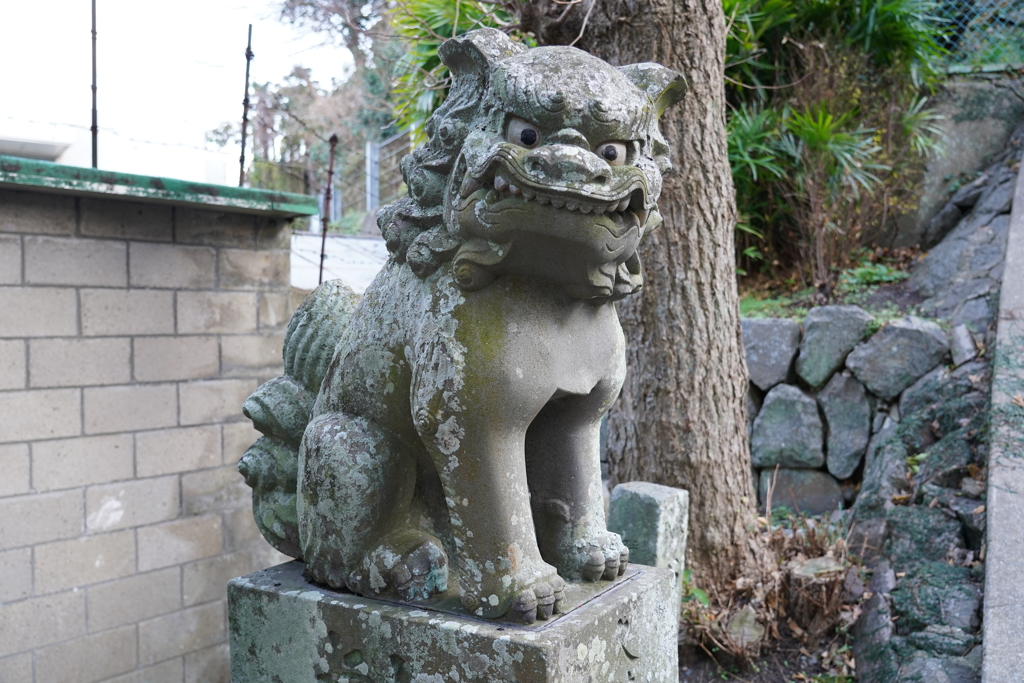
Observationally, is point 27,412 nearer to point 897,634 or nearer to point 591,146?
point 591,146

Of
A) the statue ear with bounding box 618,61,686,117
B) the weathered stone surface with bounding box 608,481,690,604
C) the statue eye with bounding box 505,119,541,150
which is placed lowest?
the weathered stone surface with bounding box 608,481,690,604

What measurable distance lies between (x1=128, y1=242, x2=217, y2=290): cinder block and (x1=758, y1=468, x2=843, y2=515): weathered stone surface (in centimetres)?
319

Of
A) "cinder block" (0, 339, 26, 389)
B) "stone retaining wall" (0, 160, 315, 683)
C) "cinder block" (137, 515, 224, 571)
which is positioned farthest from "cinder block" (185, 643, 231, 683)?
"cinder block" (0, 339, 26, 389)

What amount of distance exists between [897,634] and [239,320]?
295 centimetres

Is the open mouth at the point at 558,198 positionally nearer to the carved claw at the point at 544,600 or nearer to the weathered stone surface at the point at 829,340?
the carved claw at the point at 544,600

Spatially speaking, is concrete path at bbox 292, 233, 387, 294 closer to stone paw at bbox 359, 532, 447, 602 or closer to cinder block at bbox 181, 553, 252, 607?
cinder block at bbox 181, 553, 252, 607

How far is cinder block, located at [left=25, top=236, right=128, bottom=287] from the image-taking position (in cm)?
299

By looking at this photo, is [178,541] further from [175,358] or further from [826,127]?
[826,127]

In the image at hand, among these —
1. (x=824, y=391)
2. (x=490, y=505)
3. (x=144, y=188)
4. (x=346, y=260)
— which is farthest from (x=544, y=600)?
(x=346, y=260)

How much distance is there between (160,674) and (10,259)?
1776 millimetres

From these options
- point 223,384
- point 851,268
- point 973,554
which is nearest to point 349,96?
point 851,268

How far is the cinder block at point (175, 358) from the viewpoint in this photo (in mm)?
3293

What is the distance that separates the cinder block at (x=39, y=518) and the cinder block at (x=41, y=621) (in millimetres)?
223

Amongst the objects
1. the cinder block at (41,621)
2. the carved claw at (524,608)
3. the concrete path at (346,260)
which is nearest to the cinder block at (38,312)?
the cinder block at (41,621)
